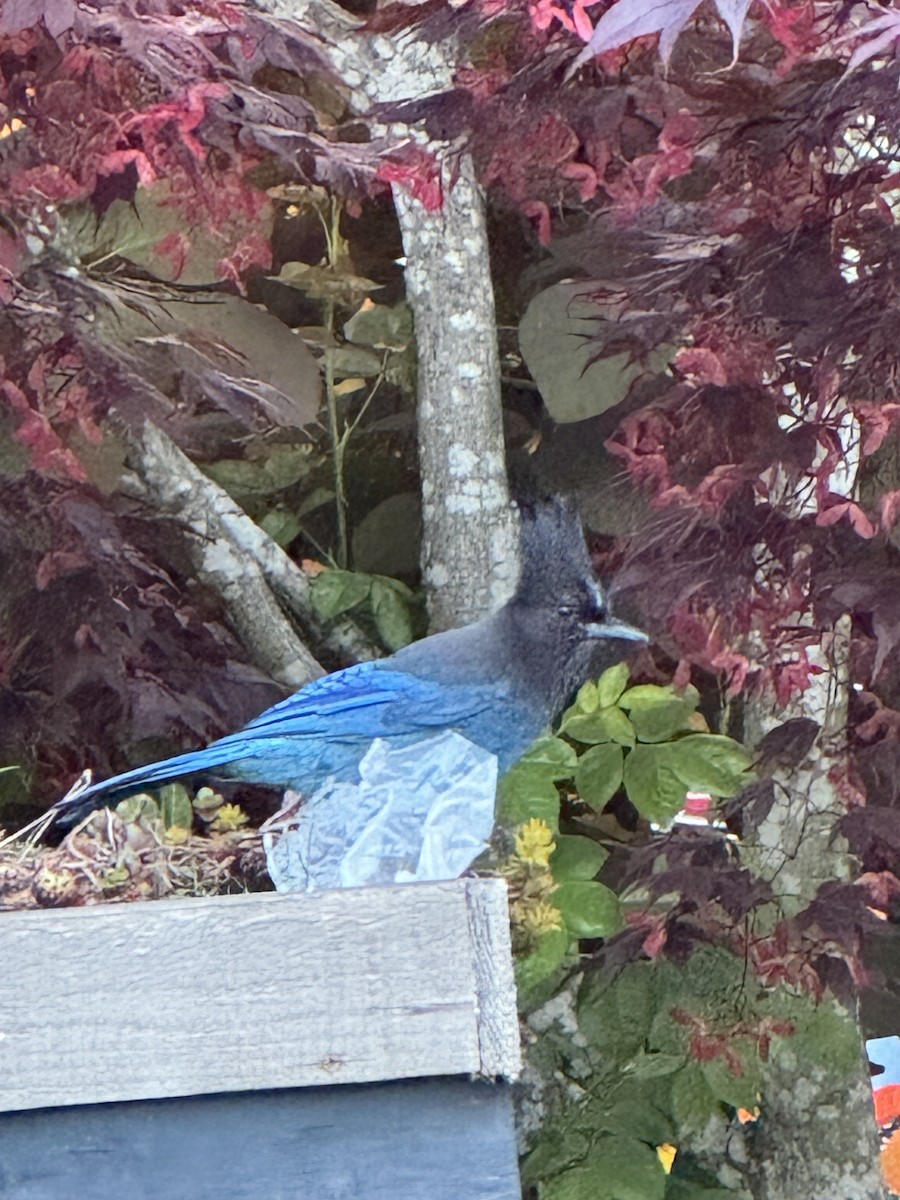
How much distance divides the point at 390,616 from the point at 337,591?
72mm

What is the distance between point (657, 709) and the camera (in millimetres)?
1643

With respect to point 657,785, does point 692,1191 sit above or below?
below

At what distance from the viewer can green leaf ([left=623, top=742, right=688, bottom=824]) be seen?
1630 mm

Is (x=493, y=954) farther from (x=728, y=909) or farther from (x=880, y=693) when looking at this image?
(x=880, y=693)

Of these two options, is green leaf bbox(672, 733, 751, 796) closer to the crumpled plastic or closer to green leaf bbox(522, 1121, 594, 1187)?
green leaf bbox(522, 1121, 594, 1187)

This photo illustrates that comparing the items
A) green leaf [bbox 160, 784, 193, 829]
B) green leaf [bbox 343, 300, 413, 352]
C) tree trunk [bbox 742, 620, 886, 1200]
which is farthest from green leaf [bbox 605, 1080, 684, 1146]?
green leaf [bbox 343, 300, 413, 352]

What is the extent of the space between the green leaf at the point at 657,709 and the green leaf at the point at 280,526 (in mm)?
531

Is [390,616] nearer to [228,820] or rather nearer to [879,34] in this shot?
[228,820]

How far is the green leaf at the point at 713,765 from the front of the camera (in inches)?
63.2

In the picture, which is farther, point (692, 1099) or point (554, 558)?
point (692, 1099)

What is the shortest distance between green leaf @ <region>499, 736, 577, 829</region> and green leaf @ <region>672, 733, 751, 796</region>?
0.12 m

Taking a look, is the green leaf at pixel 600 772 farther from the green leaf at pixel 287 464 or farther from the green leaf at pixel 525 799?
the green leaf at pixel 287 464

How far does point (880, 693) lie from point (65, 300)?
0.94 metres

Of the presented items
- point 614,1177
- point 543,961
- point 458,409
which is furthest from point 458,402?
point 614,1177
